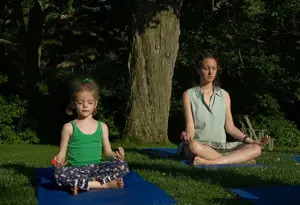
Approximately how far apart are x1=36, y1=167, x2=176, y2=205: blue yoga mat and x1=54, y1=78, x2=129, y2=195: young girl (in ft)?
0.37

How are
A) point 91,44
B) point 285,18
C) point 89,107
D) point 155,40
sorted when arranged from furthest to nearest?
point 91,44 < point 285,18 < point 155,40 < point 89,107

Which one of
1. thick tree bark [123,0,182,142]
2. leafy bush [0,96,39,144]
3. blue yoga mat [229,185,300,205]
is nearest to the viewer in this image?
blue yoga mat [229,185,300,205]

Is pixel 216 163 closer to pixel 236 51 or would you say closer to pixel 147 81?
pixel 147 81

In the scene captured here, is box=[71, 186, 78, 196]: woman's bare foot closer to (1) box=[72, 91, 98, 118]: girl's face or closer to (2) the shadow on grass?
(2) the shadow on grass

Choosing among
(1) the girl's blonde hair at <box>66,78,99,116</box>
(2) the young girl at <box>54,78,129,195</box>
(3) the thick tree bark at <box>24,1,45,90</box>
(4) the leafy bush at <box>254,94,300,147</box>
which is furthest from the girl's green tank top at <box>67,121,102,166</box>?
(3) the thick tree bark at <box>24,1,45,90</box>

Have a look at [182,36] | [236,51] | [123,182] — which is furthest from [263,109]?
[123,182]

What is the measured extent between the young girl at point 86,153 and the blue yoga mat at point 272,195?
121 centimetres

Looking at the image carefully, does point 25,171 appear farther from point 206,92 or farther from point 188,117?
point 206,92

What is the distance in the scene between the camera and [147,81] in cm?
1328

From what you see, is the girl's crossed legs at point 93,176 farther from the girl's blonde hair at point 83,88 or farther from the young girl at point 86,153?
the girl's blonde hair at point 83,88

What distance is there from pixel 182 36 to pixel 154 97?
6561mm

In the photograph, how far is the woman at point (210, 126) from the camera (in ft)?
23.0

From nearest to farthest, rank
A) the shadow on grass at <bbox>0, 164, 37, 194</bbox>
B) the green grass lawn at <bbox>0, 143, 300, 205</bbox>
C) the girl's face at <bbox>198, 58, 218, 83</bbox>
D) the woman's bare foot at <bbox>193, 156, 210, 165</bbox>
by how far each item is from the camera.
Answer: the green grass lawn at <bbox>0, 143, 300, 205</bbox>
the shadow on grass at <bbox>0, 164, 37, 194</bbox>
the woman's bare foot at <bbox>193, 156, 210, 165</bbox>
the girl's face at <bbox>198, 58, 218, 83</bbox>

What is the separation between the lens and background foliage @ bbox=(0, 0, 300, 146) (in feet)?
55.8
